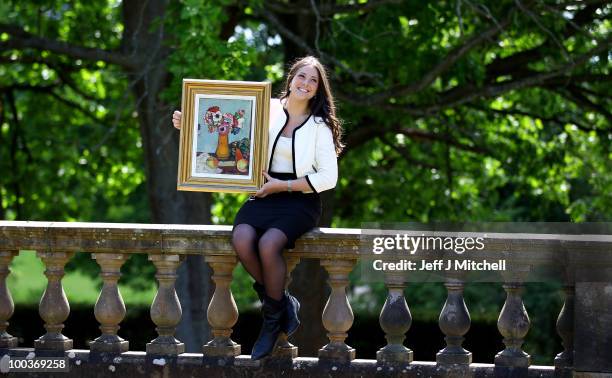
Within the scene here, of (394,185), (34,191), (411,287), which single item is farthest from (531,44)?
(411,287)

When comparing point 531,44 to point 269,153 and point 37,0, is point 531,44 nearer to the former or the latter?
point 37,0

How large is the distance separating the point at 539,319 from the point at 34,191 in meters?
9.45

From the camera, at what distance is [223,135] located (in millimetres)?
5551

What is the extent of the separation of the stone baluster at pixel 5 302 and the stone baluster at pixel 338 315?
170 centimetres

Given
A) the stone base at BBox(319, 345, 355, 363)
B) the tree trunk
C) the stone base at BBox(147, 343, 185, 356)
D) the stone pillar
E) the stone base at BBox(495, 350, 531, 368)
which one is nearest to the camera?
the stone pillar

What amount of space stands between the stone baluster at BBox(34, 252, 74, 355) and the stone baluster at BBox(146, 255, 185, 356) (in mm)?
503

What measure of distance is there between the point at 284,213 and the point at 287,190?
4.6 inches

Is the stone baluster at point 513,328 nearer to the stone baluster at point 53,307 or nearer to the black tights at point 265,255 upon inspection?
the black tights at point 265,255

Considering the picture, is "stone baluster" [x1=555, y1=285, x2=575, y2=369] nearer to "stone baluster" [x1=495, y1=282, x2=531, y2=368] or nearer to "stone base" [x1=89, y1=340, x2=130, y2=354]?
"stone baluster" [x1=495, y1=282, x2=531, y2=368]

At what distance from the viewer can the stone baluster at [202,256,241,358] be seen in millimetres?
5547

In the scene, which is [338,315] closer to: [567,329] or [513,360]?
[513,360]

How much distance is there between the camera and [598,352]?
200 inches

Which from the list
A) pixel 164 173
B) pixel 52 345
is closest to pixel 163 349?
pixel 52 345

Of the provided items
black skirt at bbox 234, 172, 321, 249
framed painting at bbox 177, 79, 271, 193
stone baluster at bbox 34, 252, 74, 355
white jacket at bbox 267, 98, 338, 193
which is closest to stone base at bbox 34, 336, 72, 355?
stone baluster at bbox 34, 252, 74, 355
